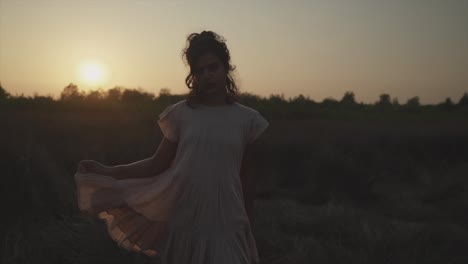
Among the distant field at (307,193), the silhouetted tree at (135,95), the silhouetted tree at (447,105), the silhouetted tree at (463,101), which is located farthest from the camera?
the silhouetted tree at (463,101)

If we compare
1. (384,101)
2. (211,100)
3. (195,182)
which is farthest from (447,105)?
(195,182)

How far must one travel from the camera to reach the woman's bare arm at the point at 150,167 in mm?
2158

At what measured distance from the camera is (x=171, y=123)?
2.09 m

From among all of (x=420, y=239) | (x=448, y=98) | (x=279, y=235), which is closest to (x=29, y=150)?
(x=279, y=235)

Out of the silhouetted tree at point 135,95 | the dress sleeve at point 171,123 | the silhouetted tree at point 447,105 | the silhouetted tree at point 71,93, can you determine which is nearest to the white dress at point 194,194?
the dress sleeve at point 171,123

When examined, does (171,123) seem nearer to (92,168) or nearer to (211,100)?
A: (211,100)

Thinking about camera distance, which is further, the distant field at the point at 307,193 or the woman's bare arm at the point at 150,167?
the distant field at the point at 307,193

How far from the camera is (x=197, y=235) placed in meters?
2.00

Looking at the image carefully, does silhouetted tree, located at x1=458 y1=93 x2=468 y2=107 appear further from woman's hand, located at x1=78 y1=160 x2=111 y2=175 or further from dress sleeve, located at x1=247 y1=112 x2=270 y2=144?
woman's hand, located at x1=78 y1=160 x2=111 y2=175

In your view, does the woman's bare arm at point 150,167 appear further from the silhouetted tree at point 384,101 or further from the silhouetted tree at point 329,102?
the silhouetted tree at point 384,101

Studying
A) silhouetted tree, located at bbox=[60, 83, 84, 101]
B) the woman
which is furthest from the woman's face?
silhouetted tree, located at bbox=[60, 83, 84, 101]

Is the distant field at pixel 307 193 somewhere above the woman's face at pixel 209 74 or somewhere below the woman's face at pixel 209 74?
below

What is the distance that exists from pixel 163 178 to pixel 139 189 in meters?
0.14

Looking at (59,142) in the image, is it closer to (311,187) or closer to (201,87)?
(311,187)
